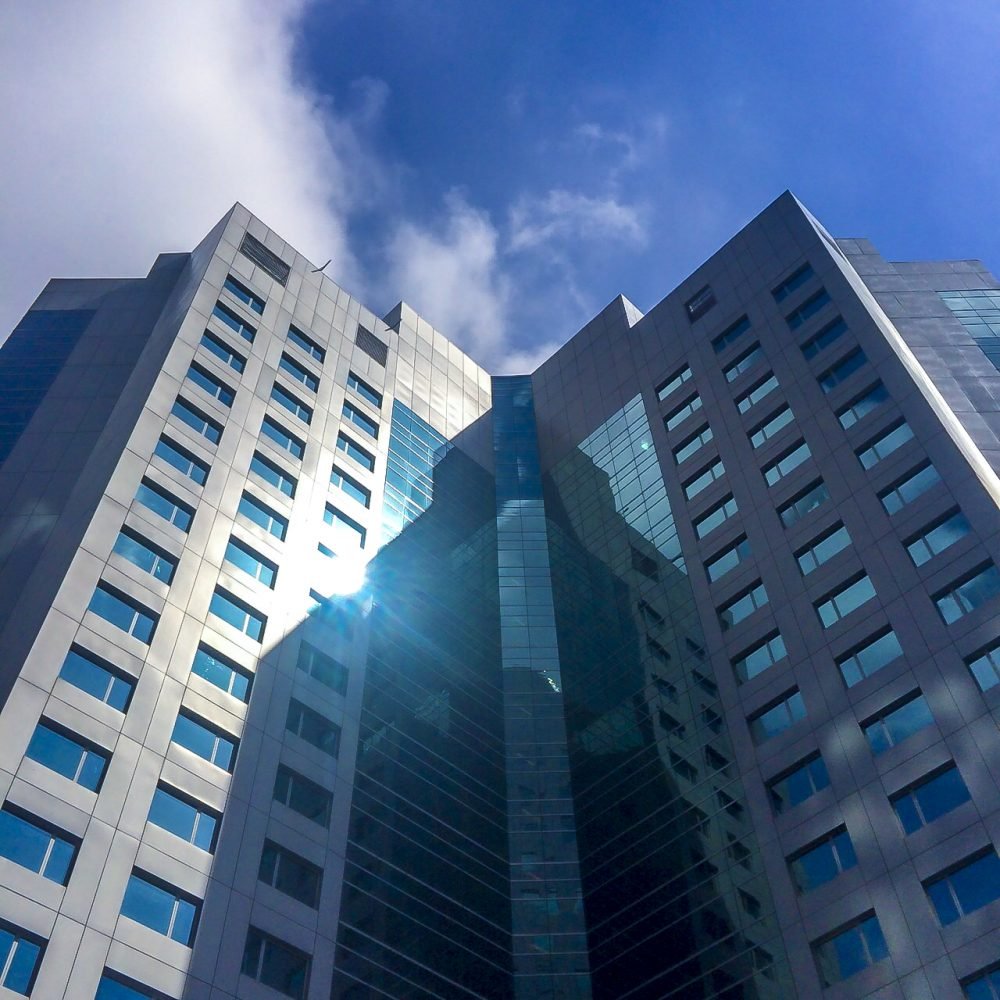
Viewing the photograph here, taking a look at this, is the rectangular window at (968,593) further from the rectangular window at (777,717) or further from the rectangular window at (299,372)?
the rectangular window at (299,372)

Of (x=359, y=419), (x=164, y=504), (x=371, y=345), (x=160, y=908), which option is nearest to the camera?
(x=160, y=908)

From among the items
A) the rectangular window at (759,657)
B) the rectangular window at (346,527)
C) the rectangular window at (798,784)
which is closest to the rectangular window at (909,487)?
the rectangular window at (759,657)

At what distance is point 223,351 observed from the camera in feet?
193

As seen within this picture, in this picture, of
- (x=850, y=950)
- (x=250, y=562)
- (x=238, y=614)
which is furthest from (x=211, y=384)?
(x=850, y=950)

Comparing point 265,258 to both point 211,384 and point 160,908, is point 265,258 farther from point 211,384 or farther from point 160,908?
point 160,908

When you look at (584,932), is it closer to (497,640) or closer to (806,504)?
(497,640)

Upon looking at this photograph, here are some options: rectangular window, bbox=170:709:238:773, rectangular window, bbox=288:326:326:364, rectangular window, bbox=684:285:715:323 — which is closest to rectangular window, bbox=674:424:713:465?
rectangular window, bbox=684:285:715:323

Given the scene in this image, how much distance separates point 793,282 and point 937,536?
24.1 metres

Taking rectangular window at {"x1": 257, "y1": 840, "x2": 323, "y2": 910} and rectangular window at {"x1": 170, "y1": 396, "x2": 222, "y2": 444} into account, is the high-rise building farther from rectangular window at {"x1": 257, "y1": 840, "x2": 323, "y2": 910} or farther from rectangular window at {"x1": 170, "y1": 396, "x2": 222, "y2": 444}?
rectangular window at {"x1": 170, "y1": 396, "x2": 222, "y2": 444}

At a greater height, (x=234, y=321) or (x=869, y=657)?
(x=234, y=321)

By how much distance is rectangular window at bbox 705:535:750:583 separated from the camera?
175ft

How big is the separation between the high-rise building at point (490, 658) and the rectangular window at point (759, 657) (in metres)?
0.14

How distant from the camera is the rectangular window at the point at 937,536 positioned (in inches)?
1766

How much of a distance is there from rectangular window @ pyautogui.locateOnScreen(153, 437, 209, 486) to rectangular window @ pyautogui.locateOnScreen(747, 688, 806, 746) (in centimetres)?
2593
